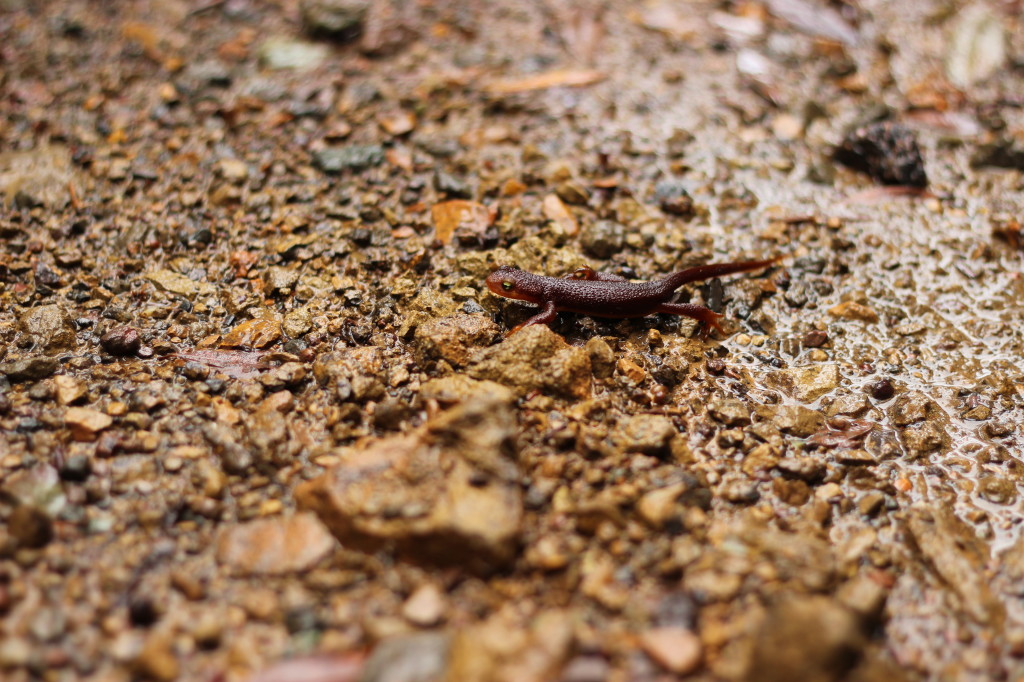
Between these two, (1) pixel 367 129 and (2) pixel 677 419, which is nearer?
(2) pixel 677 419

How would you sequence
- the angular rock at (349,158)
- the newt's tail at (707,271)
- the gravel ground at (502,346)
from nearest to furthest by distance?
the gravel ground at (502,346) < the newt's tail at (707,271) < the angular rock at (349,158)

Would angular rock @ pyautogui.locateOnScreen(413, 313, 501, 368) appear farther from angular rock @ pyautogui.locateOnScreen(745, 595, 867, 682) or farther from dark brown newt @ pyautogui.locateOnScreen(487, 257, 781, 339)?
angular rock @ pyautogui.locateOnScreen(745, 595, 867, 682)

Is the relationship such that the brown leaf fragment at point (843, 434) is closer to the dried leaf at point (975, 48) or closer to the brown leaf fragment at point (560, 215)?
the brown leaf fragment at point (560, 215)

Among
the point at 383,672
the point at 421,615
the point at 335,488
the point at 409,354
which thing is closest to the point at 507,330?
the point at 409,354

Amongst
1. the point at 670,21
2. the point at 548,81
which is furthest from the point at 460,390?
the point at 670,21

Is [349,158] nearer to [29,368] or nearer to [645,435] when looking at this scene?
[29,368]

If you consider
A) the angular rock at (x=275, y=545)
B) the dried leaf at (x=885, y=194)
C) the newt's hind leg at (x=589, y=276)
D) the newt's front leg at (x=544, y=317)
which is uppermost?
the dried leaf at (x=885, y=194)

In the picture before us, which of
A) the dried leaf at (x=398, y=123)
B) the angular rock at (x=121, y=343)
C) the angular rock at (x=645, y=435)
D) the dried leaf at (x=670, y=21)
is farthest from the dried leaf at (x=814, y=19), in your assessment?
the angular rock at (x=121, y=343)

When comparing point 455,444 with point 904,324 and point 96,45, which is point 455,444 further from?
point 96,45
